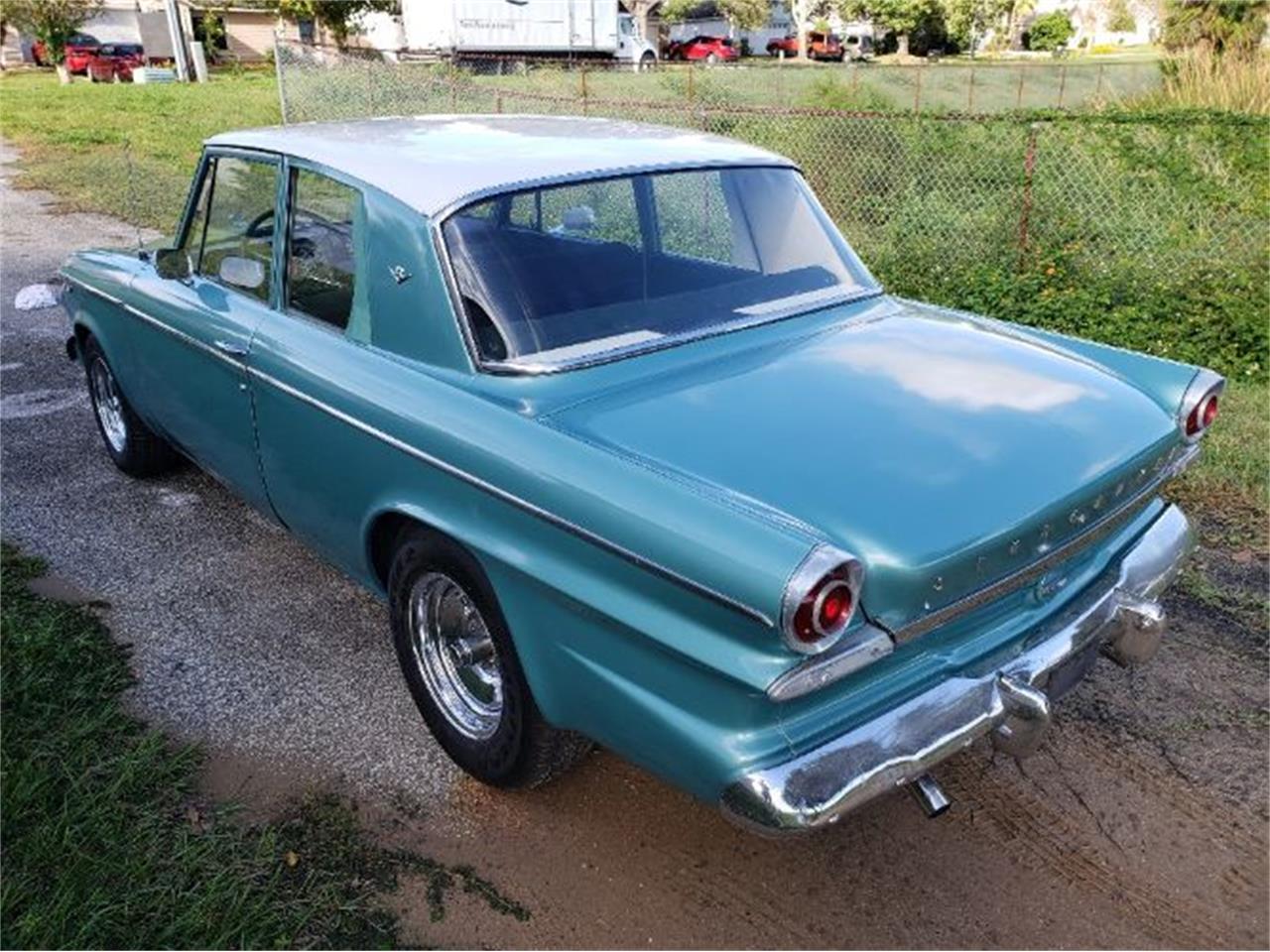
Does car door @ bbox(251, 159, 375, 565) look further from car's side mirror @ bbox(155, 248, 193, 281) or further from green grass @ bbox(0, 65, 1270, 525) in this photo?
green grass @ bbox(0, 65, 1270, 525)

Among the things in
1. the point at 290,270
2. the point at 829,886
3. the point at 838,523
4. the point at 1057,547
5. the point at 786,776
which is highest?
the point at 290,270

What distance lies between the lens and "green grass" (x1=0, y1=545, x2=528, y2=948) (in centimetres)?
234

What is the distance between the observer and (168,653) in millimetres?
3463

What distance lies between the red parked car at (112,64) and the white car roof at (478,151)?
3597 cm

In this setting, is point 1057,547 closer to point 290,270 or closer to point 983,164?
point 290,270

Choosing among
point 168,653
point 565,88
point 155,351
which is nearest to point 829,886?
point 168,653

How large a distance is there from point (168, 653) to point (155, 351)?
1.24 metres

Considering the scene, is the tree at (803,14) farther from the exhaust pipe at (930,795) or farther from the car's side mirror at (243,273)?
the exhaust pipe at (930,795)

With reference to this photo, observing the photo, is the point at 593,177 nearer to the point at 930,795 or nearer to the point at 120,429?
the point at 930,795

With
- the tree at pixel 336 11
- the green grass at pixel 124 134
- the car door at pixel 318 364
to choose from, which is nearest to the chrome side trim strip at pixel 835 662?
the car door at pixel 318 364

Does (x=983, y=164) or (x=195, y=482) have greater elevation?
(x=983, y=164)

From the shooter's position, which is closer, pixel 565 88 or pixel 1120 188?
pixel 1120 188

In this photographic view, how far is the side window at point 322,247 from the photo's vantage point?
3.02 metres

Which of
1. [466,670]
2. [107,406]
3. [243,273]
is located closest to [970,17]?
[107,406]
